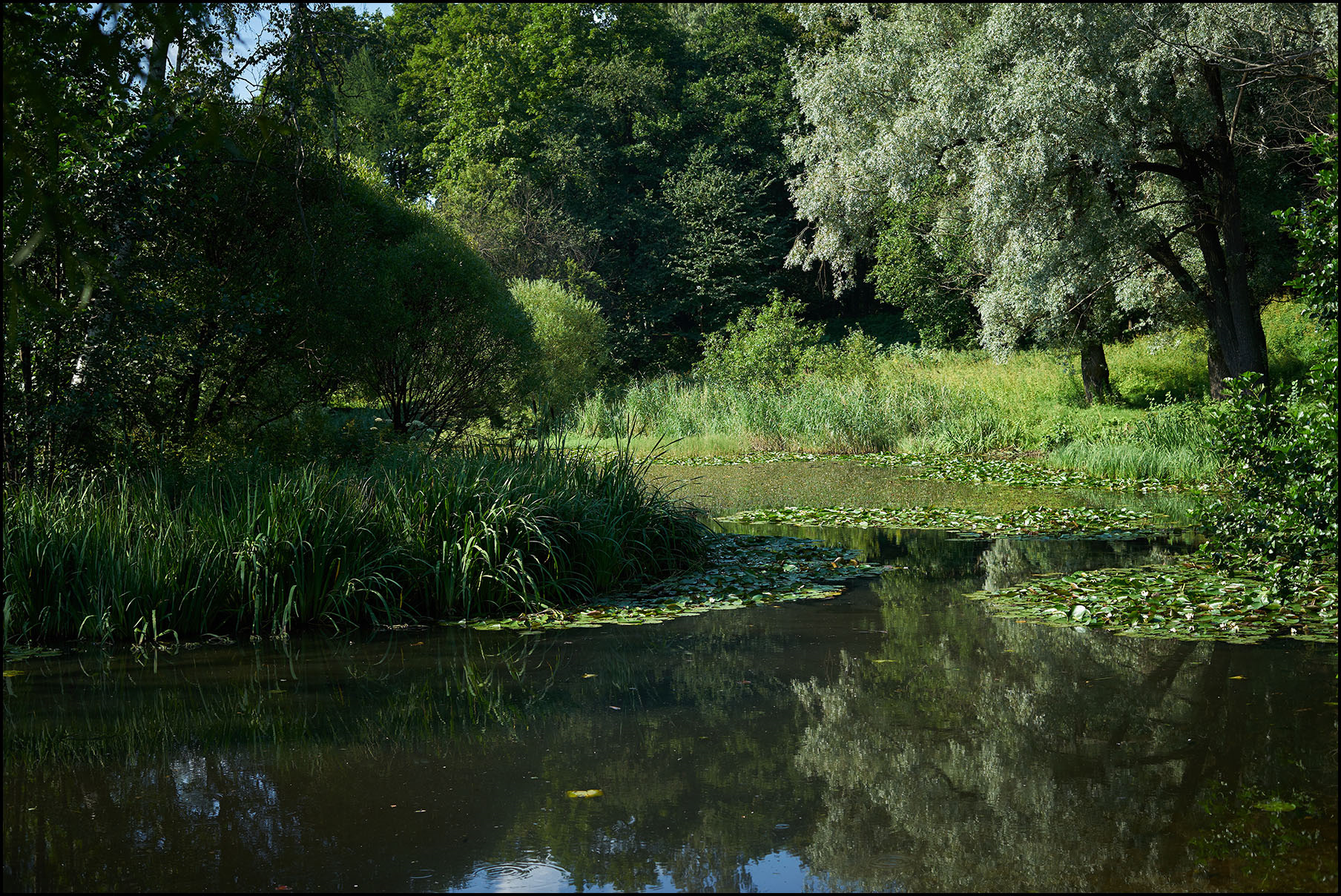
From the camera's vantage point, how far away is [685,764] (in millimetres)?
4391

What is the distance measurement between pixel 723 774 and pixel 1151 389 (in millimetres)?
17400

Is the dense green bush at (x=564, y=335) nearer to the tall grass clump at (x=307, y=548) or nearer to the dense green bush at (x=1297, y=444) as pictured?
the tall grass clump at (x=307, y=548)

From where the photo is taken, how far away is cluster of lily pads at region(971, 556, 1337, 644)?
608 centimetres

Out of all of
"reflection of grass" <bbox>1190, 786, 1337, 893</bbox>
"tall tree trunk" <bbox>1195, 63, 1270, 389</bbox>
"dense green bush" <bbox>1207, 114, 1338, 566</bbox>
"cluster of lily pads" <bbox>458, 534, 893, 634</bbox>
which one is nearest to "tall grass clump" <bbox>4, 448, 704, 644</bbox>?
"cluster of lily pads" <bbox>458, 534, 893, 634</bbox>

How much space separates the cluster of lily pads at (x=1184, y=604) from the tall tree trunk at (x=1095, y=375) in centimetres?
1218

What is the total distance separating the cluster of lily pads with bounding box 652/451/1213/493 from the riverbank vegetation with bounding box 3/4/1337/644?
163mm

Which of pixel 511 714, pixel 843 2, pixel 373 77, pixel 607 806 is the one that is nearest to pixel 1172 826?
pixel 607 806

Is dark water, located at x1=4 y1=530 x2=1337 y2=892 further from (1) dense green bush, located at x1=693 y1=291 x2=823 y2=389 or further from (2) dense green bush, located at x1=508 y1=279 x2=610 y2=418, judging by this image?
(2) dense green bush, located at x1=508 y1=279 x2=610 y2=418

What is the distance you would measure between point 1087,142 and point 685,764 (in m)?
11.6

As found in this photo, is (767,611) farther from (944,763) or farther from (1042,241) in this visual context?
(1042,241)

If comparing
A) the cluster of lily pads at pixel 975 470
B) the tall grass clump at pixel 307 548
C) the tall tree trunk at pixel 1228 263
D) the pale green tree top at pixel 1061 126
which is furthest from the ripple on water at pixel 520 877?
the tall tree trunk at pixel 1228 263

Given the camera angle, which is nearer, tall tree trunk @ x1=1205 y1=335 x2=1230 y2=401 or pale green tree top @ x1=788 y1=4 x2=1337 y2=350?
pale green tree top @ x1=788 y1=4 x2=1337 y2=350

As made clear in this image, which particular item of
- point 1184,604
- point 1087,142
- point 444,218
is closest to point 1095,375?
point 1087,142

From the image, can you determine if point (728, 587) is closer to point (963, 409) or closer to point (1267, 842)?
point (1267, 842)
